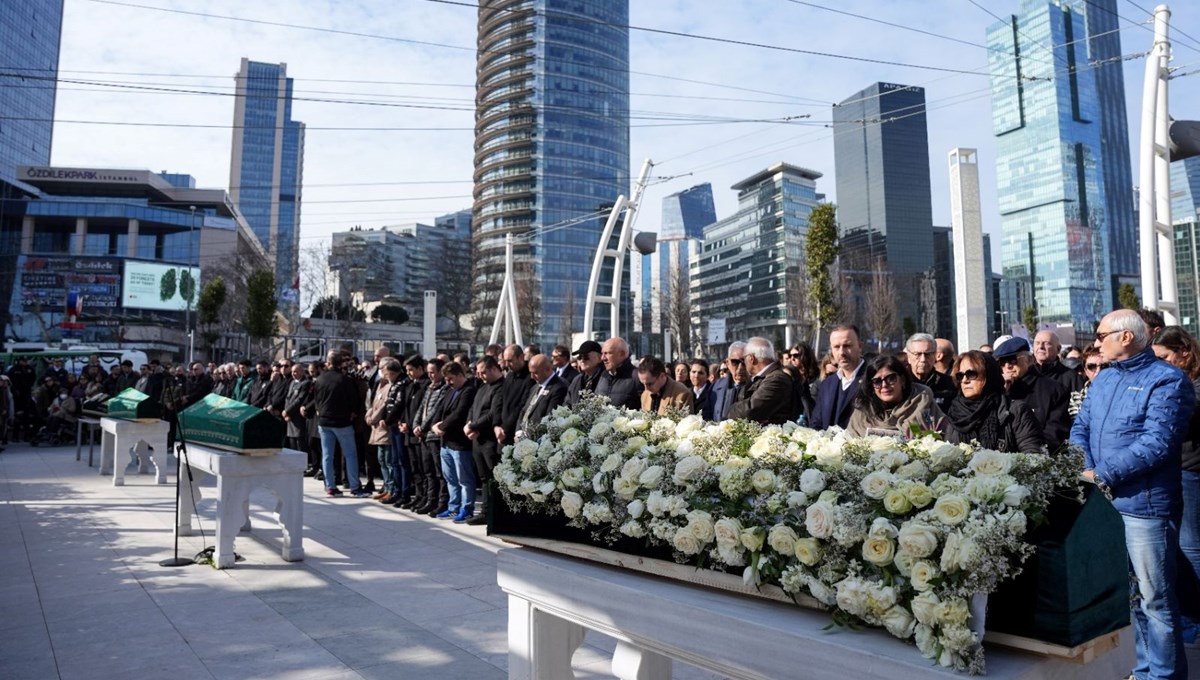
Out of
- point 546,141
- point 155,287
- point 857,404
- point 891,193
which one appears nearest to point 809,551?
point 857,404

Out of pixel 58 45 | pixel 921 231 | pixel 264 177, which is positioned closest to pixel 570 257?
pixel 921 231

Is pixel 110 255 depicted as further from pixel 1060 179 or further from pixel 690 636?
pixel 1060 179

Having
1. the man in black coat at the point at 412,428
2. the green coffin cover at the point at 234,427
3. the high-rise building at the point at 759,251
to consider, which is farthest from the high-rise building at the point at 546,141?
the green coffin cover at the point at 234,427

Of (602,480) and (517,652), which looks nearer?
(602,480)

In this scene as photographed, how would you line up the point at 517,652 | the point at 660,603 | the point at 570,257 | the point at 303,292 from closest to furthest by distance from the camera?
the point at 660,603 → the point at 517,652 → the point at 303,292 → the point at 570,257

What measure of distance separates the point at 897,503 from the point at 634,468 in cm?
93

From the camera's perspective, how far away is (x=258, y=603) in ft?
17.4

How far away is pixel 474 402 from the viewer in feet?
27.8

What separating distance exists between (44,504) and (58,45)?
339 ft

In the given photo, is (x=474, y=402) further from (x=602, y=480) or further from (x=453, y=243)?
(x=453, y=243)

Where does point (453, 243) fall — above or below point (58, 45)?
below

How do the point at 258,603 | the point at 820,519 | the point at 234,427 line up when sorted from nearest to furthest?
the point at 820,519 → the point at 258,603 → the point at 234,427

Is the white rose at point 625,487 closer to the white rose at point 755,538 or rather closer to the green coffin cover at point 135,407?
the white rose at point 755,538

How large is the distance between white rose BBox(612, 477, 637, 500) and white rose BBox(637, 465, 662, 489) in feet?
0.18
